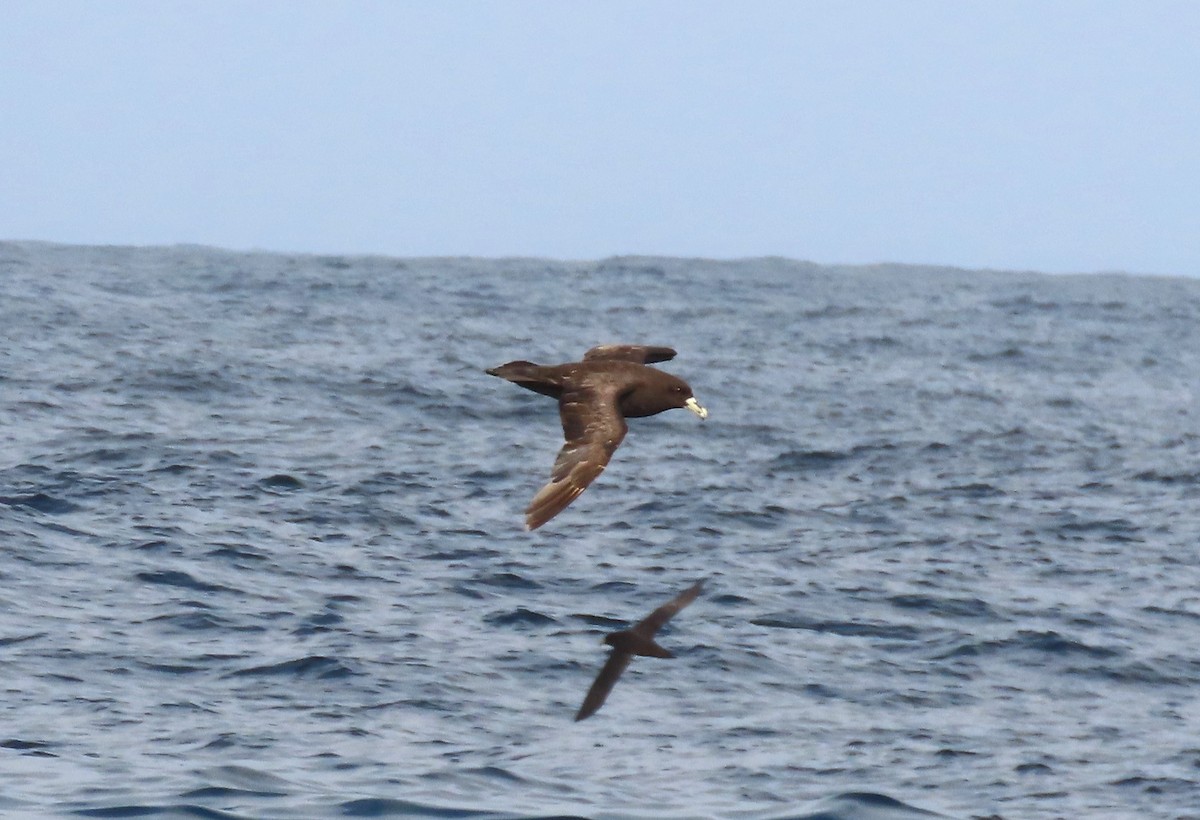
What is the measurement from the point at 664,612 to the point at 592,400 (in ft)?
4.31

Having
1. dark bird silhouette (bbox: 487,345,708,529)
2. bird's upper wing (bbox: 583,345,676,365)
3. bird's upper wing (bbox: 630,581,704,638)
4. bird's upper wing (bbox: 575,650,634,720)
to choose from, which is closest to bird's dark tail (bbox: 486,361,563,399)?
dark bird silhouette (bbox: 487,345,708,529)

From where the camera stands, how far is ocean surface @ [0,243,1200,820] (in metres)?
11.9

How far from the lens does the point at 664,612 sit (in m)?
9.94

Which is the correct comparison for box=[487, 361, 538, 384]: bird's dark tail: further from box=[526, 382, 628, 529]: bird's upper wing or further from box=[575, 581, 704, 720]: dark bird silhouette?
box=[575, 581, 704, 720]: dark bird silhouette

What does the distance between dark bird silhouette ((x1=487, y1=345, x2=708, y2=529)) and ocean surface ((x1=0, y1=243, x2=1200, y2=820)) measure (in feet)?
8.40

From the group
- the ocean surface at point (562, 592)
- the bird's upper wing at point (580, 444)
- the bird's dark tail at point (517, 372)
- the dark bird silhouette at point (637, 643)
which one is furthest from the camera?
the ocean surface at point (562, 592)

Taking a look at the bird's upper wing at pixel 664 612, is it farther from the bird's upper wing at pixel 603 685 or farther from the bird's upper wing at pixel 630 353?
the bird's upper wing at pixel 630 353

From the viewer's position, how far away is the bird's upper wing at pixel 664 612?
9664 mm

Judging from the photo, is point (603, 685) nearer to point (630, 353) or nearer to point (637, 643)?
point (637, 643)

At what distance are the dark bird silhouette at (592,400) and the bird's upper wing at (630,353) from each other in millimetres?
133

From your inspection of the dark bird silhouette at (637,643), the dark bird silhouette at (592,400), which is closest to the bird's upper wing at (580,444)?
the dark bird silhouette at (592,400)

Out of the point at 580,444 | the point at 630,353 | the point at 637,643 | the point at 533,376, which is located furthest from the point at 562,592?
the point at 580,444

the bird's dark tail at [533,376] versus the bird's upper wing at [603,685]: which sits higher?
the bird's dark tail at [533,376]

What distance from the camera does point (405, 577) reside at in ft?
54.5
